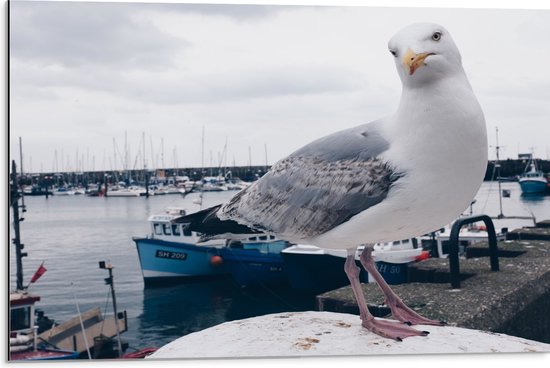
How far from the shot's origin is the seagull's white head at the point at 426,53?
6.66 ft

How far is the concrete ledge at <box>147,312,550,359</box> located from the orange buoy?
7.45 feet

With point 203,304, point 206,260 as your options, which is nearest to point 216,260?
point 206,260

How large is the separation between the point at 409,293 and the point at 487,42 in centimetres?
142

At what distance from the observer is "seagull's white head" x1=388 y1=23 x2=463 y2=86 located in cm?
203

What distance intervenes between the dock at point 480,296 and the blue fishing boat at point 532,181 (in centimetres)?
42

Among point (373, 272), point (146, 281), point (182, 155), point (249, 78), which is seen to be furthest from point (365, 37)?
point (146, 281)

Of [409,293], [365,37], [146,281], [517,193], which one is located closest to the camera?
[409,293]

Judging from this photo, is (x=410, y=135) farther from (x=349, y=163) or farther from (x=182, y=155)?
(x=182, y=155)

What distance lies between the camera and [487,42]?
329 centimetres

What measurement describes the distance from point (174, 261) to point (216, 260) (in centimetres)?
33

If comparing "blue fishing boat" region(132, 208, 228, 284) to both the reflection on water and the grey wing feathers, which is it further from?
the grey wing feathers

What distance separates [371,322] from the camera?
2217 millimetres

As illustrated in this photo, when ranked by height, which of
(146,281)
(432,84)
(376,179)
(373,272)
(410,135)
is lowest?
(146,281)

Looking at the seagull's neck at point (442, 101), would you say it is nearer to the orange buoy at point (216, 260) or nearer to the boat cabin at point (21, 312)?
the boat cabin at point (21, 312)
